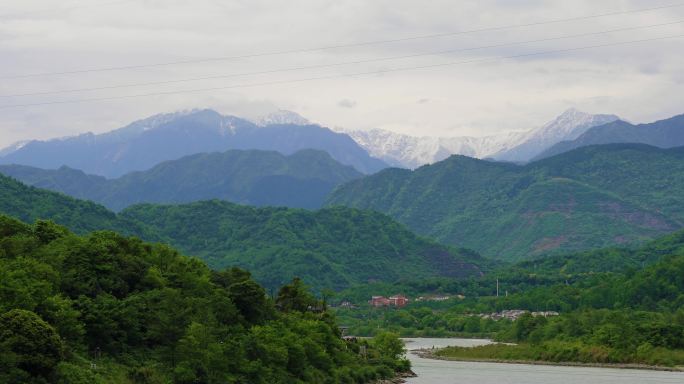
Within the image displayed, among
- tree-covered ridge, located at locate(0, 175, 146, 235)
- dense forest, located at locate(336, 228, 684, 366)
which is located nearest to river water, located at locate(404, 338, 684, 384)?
dense forest, located at locate(336, 228, 684, 366)

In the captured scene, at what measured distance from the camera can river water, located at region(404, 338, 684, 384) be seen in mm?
96750

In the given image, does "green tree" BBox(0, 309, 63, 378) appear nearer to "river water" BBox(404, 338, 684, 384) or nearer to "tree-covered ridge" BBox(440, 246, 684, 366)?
"river water" BBox(404, 338, 684, 384)

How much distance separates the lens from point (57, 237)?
252 ft

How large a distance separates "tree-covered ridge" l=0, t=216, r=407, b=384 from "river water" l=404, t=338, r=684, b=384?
14.3m

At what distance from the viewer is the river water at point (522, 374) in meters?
96.8

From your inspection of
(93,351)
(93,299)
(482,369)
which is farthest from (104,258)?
(482,369)

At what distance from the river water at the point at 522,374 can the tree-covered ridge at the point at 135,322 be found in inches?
565

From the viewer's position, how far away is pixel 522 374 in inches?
4186

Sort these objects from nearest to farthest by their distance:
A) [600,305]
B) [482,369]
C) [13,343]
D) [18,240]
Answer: [13,343] → [18,240] → [482,369] → [600,305]

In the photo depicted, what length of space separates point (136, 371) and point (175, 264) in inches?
760

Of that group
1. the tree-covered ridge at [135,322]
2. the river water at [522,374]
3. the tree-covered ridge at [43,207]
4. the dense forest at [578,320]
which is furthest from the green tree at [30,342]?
the tree-covered ridge at [43,207]

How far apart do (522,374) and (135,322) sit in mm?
51866

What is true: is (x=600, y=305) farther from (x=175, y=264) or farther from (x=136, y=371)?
(x=136, y=371)

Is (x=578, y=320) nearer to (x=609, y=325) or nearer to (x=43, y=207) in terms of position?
(x=609, y=325)
